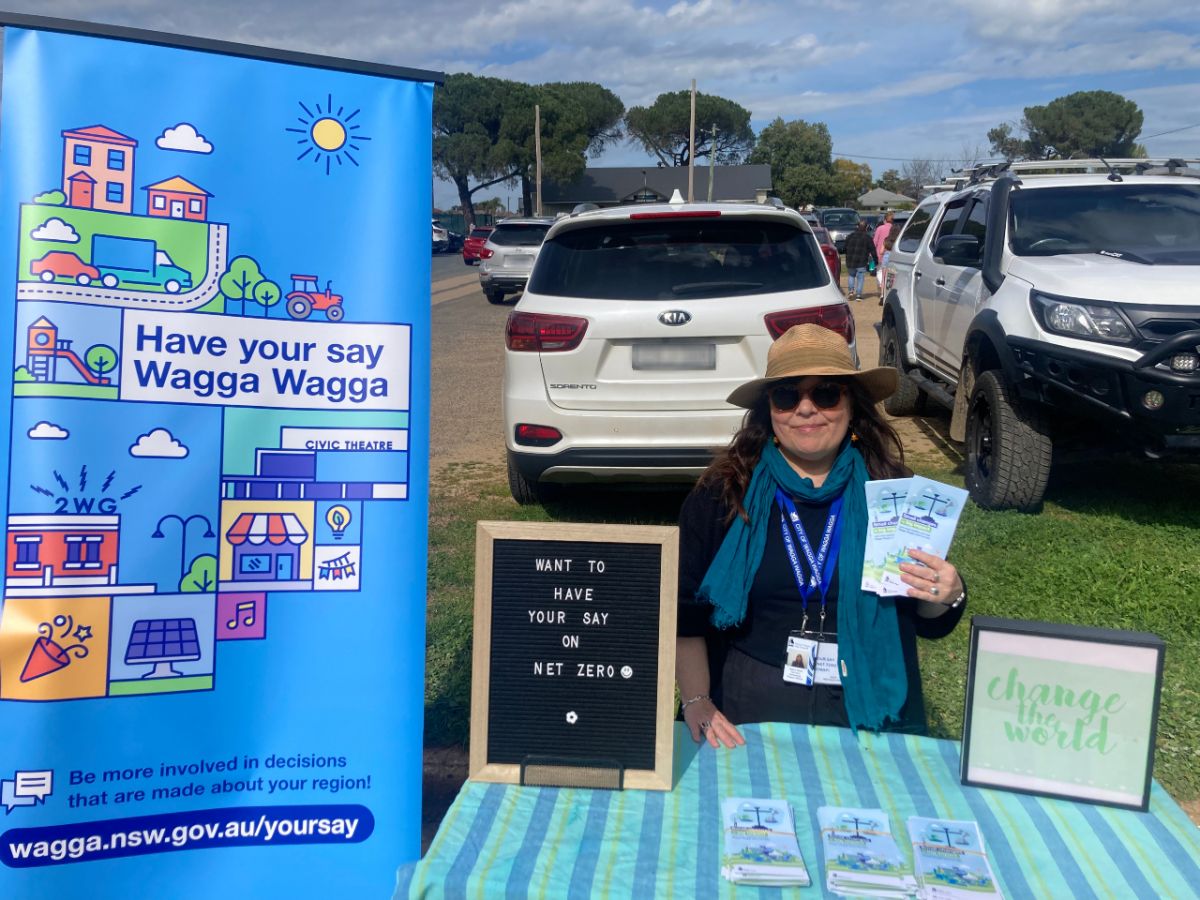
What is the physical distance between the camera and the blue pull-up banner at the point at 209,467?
2186 millimetres

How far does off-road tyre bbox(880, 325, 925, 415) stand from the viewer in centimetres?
944

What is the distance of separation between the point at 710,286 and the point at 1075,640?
3.78m

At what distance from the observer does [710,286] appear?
Result: 5.55 m

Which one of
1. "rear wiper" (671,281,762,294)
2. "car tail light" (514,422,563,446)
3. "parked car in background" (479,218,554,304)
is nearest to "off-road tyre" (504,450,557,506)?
"car tail light" (514,422,563,446)

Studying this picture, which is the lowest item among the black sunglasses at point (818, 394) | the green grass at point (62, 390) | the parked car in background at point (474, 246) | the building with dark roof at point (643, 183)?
the green grass at point (62, 390)

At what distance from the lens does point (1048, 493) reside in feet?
22.9

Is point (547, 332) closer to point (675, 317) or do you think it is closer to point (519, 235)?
point (675, 317)

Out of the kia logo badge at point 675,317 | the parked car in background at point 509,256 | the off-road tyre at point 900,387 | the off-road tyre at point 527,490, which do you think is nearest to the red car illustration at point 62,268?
the kia logo badge at point 675,317

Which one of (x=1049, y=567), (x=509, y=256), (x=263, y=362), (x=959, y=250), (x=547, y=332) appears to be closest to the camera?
(x=263, y=362)

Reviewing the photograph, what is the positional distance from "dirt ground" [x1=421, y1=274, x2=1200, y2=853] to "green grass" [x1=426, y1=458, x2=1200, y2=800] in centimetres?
25

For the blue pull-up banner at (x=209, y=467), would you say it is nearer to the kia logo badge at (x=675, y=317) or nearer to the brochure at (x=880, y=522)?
the brochure at (x=880, y=522)

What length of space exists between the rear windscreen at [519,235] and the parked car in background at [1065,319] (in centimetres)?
1619

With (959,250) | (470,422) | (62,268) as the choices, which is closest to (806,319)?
(959,250)

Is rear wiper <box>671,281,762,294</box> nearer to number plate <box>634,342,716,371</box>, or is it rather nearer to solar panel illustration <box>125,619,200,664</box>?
number plate <box>634,342,716,371</box>
